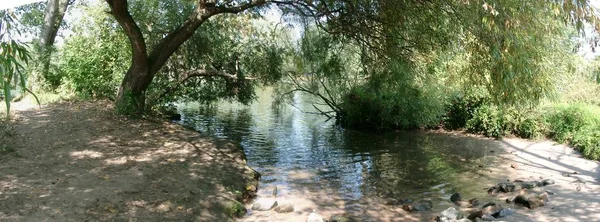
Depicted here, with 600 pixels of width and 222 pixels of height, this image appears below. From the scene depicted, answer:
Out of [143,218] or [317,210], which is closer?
[143,218]

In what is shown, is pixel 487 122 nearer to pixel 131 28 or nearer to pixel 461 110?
pixel 461 110

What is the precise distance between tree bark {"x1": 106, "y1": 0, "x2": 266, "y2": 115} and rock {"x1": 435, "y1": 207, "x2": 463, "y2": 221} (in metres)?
6.95

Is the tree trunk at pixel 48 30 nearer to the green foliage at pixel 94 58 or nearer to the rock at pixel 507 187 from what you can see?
the green foliage at pixel 94 58

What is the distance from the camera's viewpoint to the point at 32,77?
1421cm

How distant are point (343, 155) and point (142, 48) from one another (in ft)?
21.7

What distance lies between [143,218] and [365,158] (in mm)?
7827

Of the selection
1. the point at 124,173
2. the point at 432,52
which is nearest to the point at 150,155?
the point at 124,173

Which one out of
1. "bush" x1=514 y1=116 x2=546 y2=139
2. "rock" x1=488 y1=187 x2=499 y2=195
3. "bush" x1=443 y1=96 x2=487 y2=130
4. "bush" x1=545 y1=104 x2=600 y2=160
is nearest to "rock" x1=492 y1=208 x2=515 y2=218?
"rock" x1=488 y1=187 x2=499 y2=195

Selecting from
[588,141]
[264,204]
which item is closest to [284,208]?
[264,204]

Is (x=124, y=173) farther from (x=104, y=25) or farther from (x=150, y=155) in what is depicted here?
(x=104, y=25)

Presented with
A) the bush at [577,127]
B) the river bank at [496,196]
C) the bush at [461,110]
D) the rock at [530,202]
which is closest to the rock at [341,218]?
the river bank at [496,196]

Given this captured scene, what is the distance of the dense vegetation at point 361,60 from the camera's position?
26.8 ft

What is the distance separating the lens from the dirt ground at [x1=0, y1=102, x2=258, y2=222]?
610cm

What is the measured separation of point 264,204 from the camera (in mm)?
7602
